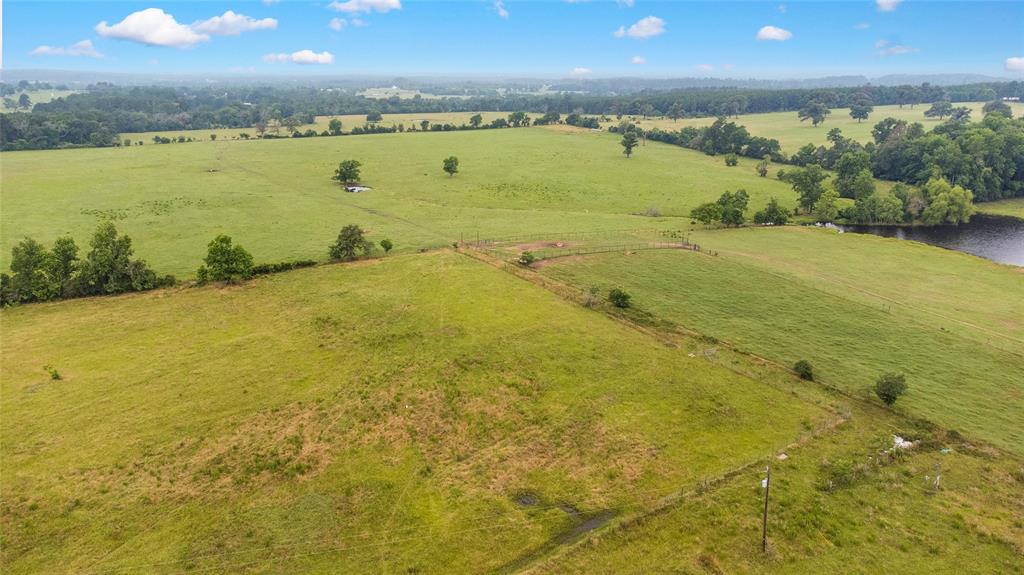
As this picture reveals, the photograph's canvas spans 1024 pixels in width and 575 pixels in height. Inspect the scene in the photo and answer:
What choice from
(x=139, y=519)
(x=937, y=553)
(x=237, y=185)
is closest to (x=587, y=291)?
(x=937, y=553)

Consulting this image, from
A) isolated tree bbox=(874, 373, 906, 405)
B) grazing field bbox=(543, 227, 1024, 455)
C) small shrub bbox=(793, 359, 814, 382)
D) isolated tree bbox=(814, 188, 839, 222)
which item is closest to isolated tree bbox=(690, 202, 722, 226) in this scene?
grazing field bbox=(543, 227, 1024, 455)

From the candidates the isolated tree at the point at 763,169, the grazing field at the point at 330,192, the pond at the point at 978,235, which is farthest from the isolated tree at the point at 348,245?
the isolated tree at the point at 763,169

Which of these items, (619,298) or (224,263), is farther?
(224,263)

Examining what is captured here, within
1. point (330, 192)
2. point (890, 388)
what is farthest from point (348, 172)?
point (890, 388)

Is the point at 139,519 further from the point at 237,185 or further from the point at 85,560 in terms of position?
the point at 237,185

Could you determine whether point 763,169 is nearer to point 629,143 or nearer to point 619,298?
point 629,143

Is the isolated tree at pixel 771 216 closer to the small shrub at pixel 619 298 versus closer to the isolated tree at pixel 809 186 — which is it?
the isolated tree at pixel 809 186

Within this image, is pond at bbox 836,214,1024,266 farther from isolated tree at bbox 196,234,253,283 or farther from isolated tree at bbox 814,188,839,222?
isolated tree at bbox 196,234,253,283
